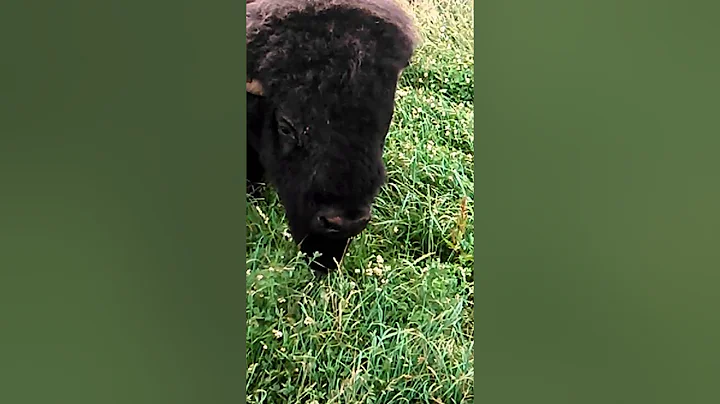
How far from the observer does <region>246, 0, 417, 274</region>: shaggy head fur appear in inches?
87.9

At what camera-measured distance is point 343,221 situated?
2273 mm

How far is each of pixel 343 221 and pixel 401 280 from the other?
10.2 inches

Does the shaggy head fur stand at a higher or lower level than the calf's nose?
higher

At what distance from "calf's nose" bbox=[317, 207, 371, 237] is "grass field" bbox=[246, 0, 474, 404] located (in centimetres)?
3

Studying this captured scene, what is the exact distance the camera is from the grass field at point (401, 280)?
2.20 metres
